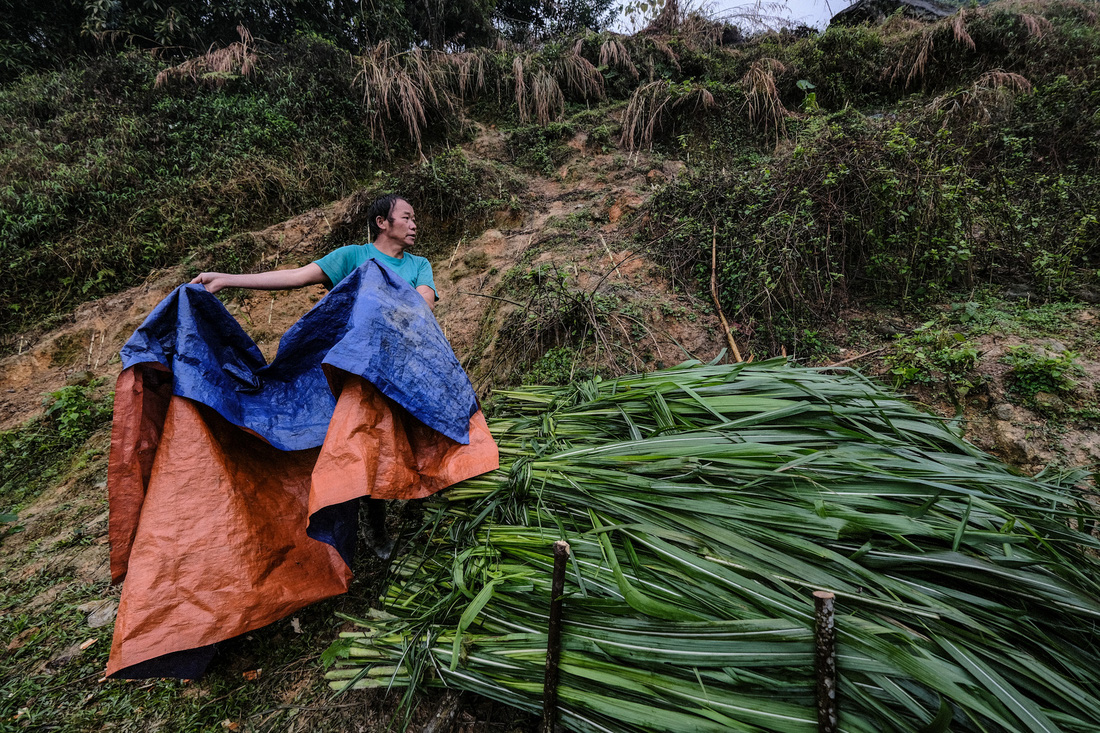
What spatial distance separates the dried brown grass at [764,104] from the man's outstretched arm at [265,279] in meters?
4.80

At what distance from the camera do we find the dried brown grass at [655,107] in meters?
4.50

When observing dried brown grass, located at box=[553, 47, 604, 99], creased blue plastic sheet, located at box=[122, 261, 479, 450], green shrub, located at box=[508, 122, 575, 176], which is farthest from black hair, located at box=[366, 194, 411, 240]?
dried brown grass, located at box=[553, 47, 604, 99]

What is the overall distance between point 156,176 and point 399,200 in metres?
4.24

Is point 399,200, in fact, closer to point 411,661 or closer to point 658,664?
point 411,661

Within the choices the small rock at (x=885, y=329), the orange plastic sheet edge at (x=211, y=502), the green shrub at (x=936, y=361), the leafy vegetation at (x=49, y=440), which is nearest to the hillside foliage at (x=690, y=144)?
the small rock at (x=885, y=329)

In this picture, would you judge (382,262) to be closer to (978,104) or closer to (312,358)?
(312,358)

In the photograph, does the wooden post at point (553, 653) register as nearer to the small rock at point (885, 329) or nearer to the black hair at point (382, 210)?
the black hair at point (382, 210)

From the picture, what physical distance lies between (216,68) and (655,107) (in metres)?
5.45

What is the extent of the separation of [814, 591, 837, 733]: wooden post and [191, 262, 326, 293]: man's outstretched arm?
1864 millimetres

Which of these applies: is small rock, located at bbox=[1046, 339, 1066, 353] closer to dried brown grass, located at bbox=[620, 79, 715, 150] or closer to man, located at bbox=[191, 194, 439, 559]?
man, located at bbox=[191, 194, 439, 559]

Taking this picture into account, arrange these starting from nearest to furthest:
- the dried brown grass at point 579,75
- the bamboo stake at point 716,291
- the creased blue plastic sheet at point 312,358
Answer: the creased blue plastic sheet at point 312,358 → the bamboo stake at point 716,291 → the dried brown grass at point 579,75

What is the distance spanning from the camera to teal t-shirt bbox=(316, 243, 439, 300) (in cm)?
195

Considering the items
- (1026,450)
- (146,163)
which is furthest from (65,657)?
(146,163)

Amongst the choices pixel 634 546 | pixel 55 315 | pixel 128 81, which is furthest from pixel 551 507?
pixel 128 81
